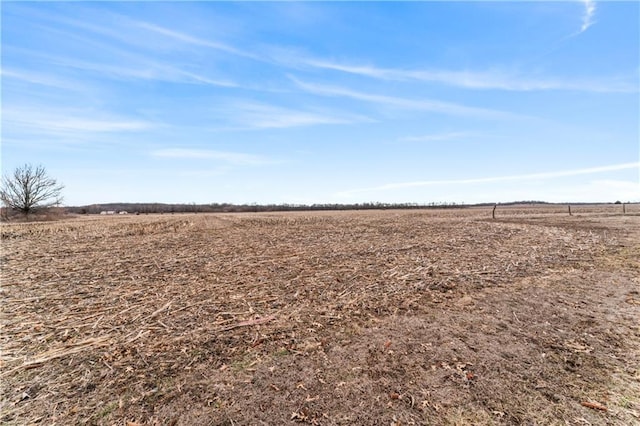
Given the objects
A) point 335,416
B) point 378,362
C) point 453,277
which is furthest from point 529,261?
point 335,416

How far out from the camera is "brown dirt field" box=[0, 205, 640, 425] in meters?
3.48

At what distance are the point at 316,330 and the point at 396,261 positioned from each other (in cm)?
597

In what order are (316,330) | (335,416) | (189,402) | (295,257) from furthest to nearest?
(295,257) → (316,330) → (189,402) → (335,416)

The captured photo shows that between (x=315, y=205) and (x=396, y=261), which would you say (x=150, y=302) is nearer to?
(x=396, y=261)

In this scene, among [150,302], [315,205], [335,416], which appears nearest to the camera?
[335,416]

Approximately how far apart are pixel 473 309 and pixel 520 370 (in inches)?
89.4

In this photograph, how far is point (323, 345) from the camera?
4879 millimetres

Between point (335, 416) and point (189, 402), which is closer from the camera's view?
point (335, 416)

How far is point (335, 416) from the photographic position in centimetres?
335

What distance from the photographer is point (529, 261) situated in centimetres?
1073

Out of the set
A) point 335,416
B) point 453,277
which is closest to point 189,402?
point 335,416

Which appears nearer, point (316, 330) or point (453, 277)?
point (316, 330)

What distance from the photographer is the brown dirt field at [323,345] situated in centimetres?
348

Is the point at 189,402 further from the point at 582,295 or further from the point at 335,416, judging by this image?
the point at 582,295
